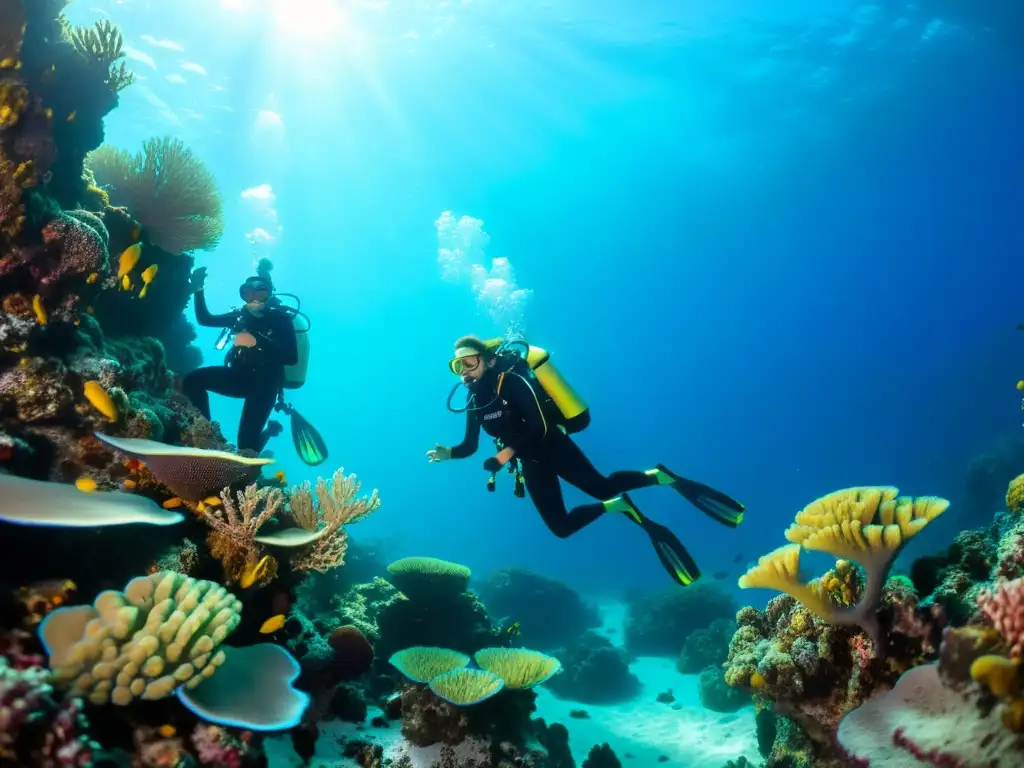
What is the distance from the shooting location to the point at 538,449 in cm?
710

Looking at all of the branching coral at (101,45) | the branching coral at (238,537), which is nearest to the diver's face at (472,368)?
the branching coral at (238,537)

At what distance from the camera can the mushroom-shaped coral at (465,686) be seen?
4566 millimetres

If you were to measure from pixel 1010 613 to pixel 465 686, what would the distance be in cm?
404

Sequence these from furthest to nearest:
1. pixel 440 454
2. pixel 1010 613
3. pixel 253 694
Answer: pixel 440 454 < pixel 253 694 < pixel 1010 613

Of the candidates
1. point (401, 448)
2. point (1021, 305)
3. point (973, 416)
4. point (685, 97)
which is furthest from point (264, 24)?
point (401, 448)

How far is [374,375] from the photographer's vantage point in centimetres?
11219

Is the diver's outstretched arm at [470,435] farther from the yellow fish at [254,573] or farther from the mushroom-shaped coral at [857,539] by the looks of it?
the mushroom-shaped coral at [857,539]

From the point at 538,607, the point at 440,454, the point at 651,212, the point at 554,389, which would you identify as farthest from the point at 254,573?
the point at 651,212

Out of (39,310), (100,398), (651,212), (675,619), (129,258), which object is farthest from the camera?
(651,212)

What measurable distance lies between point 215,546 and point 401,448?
130178 mm

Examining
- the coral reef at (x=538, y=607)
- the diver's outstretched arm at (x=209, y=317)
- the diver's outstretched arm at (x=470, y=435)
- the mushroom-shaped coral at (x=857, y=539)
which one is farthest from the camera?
the coral reef at (x=538, y=607)

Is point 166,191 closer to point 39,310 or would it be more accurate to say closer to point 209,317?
point 209,317

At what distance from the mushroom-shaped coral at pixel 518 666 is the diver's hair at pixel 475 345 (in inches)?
140

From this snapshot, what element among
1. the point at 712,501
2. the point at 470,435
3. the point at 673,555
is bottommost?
the point at 673,555
